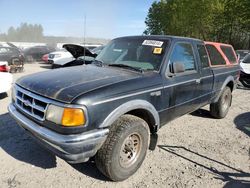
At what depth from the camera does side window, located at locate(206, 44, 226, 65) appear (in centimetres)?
545

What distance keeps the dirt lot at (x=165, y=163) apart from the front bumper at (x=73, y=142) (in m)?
0.61

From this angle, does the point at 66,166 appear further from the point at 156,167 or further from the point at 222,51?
the point at 222,51

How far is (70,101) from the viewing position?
113 inches

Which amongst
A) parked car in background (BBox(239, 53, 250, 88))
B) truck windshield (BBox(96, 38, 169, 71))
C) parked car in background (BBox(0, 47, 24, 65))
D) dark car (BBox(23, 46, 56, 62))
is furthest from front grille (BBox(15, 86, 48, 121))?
dark car (BBox(23, 46, 56, 62))

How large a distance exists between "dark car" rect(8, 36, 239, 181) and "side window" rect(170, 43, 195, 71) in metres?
0.02

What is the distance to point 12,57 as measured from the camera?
14.9 meters

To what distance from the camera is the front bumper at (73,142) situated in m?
2.84

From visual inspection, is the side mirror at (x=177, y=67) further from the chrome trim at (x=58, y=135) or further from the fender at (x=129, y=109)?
the chrome trim at (x=58, y=135)

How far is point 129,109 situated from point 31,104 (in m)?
1.24

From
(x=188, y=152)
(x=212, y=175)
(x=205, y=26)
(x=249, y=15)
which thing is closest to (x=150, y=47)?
(x=188, y=152)

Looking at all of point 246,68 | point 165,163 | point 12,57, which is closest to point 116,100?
point 165,163

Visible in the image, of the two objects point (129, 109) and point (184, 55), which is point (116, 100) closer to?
point (129, 109)

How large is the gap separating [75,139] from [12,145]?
201cm

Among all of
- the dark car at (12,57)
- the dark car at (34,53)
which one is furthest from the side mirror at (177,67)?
the dark car at (34,53)
